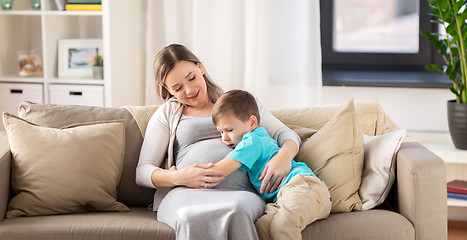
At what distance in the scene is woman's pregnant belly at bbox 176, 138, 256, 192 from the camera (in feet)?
7.29

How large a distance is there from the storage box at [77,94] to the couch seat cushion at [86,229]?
1518 mm

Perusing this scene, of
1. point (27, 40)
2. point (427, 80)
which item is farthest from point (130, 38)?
point (427, 80)

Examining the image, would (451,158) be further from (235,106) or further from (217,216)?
(217,216)

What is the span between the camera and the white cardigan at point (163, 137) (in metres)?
2.35

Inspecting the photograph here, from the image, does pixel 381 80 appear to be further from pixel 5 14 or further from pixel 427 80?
pixel 5 14

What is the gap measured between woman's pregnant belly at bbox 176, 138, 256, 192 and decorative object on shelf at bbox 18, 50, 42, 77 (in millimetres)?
1793

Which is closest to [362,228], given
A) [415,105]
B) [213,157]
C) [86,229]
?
[213,157]

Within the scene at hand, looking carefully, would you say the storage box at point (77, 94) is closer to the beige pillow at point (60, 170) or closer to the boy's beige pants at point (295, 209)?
the beige pillow at point (60, 170)

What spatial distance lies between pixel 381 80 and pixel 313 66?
1.27 ft

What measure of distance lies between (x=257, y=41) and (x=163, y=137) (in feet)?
4.81

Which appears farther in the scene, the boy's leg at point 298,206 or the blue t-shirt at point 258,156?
the blue t-shirt at point 258,156

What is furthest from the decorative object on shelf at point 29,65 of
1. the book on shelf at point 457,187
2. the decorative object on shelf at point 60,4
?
the book on shelf at point 457,187

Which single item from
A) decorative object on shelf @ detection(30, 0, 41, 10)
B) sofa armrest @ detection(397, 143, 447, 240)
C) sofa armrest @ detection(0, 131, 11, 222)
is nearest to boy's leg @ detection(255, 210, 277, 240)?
sofa armrest @ detection(397, 143, 447, 240)

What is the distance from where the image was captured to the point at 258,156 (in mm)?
2203
